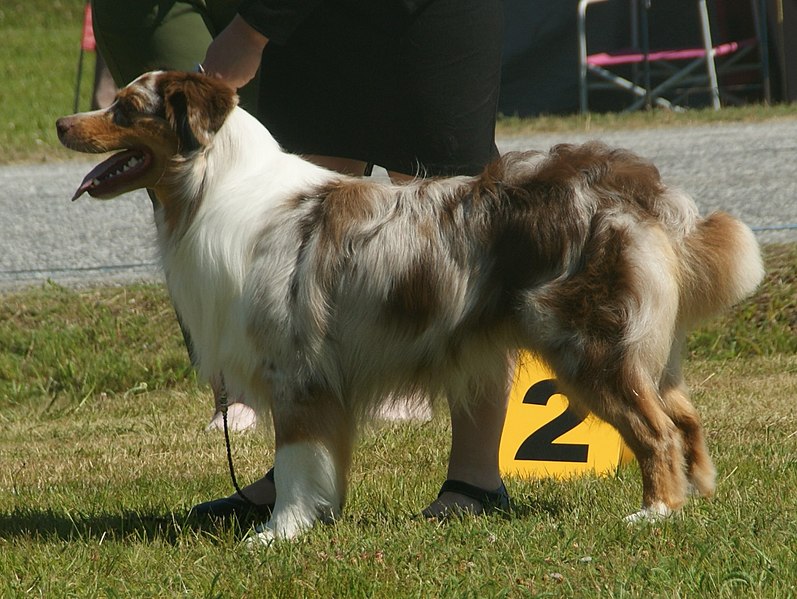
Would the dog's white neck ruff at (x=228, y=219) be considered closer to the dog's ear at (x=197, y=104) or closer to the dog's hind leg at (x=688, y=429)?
the dog's ear at (x=197, y=104)

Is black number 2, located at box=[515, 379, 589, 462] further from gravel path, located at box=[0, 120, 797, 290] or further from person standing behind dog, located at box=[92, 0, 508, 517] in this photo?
gravel path, located at box=[0, 120, 797, 290]

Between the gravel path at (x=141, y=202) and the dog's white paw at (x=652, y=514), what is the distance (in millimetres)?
3664

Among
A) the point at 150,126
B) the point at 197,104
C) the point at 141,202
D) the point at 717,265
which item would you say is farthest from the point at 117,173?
the point at 141,202

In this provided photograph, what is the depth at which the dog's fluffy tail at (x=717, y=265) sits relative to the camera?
3871 millimetres

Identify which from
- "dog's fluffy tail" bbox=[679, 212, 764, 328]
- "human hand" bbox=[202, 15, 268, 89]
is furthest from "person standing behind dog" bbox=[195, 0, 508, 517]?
"dog's fluffy tail" bbox=[679, 212, 764, 328]

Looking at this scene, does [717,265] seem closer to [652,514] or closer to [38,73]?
[652,514]

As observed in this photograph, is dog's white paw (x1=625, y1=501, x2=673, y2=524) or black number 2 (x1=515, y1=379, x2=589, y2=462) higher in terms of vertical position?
dog's white paw (x1=625, y1=501, x2=673, y2=524)

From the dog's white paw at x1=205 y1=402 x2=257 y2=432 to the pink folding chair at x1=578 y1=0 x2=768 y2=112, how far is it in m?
10.1

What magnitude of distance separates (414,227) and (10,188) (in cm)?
926

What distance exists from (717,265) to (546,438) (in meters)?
1.40

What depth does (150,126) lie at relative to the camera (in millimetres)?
3982

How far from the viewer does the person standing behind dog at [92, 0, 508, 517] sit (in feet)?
13.6

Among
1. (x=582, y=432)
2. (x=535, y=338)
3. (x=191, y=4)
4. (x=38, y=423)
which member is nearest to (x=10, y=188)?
(x=38, y=423)

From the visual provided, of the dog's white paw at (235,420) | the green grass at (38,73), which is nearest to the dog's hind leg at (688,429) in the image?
the dog's white paw at (235,420)
